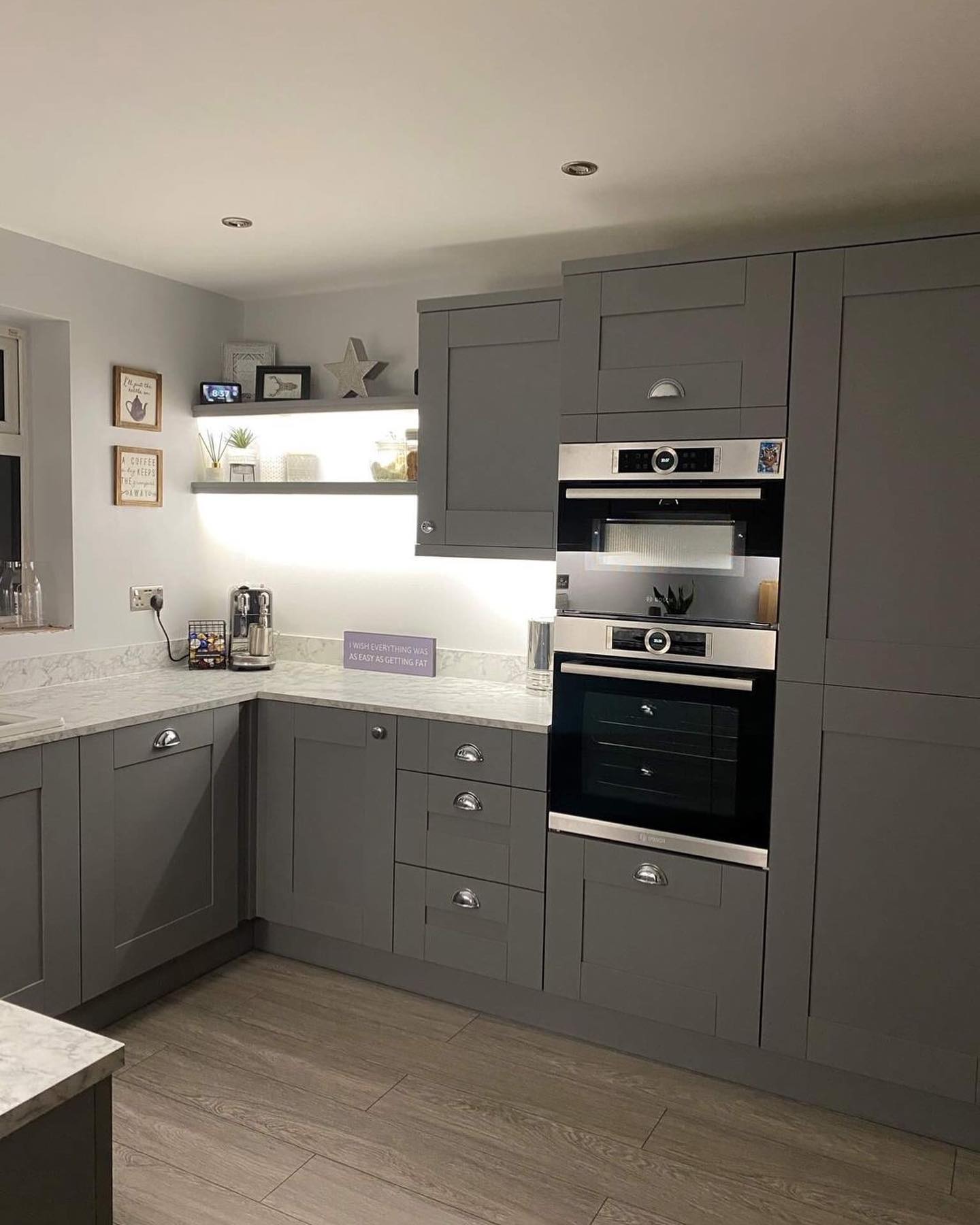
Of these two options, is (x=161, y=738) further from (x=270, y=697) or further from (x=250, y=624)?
(x=250, y=624)

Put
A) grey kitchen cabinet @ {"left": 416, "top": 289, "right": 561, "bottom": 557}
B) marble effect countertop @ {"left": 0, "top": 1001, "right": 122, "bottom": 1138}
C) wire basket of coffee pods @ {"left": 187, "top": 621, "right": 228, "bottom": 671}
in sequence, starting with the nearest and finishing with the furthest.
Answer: marble effect countertop @ {"left": 0, "top": 1001, "right": 122, "bottom": 1138}
grey kitchen cabinet @ {"left": 416, "top": 289, "right": 561, "bottom": 557}
wire basket of coffee pods @ {"left": 187, "top": 621, "right": 228, "bottom": 671}

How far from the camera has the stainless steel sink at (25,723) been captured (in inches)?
105

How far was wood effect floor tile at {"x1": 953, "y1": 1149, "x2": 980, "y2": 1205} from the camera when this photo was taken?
2328 mm

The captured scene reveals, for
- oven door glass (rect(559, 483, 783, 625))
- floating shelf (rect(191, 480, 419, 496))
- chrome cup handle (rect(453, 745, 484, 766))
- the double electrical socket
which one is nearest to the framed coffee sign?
floating shelf (rect(191, 480, 419, 496))

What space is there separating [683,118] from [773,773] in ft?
5.21

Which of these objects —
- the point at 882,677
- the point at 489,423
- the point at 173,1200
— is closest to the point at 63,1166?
the point at 173,1200

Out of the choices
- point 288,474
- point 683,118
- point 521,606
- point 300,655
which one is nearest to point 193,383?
point 288,474

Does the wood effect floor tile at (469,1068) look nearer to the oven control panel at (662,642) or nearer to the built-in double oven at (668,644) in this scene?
the built-in double oven at (668,644)

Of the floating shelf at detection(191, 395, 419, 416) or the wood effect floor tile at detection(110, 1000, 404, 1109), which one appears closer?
the wood effect floor tile at detection(110, 1000, 404, 1109)

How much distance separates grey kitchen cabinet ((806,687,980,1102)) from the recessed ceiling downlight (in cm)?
143

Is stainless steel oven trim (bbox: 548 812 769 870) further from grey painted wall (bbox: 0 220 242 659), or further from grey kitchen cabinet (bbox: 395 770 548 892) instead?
grey painted wall (bbox: 0 220 242 659)

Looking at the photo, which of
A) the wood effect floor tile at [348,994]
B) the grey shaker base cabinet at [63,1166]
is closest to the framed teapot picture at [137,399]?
the wood effect floor tile at [348,994]

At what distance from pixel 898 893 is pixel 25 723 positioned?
2.27 metres

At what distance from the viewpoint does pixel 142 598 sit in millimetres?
3779
